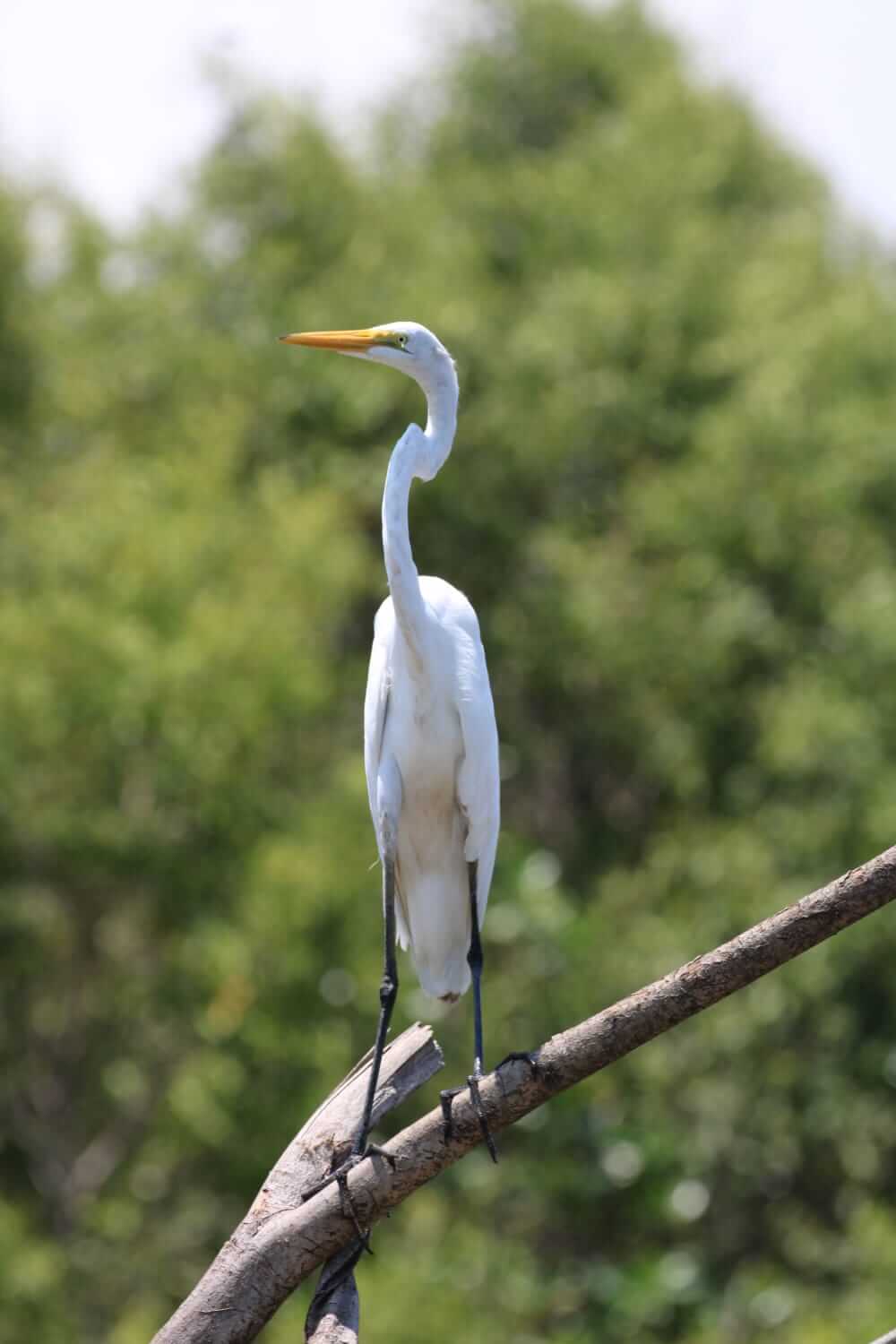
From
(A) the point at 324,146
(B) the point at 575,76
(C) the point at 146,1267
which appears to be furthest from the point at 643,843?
(B) the point at 575,76

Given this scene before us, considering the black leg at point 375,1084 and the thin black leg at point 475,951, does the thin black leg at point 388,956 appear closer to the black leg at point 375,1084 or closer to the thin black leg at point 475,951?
the black leg at point 375,1084

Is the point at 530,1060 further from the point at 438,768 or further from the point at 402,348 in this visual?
the point at 402,348

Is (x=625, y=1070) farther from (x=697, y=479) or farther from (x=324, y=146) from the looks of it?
(x=324, y=146)

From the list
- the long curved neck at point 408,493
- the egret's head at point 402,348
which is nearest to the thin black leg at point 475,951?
the long curved neck at point 408,493

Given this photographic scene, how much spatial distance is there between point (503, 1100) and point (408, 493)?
0.97 meters

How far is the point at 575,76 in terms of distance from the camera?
1351cm

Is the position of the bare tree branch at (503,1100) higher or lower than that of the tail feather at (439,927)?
higher

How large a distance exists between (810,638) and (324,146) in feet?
13.7

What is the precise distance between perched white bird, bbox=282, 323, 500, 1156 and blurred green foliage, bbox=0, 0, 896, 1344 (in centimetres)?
395

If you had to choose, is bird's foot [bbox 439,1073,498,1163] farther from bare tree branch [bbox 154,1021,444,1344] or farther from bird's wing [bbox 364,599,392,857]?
bird's wing [bbox 364,599,392,857]

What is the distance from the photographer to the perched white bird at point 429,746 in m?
2.94

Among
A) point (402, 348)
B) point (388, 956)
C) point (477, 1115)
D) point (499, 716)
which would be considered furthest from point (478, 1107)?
point (499, 716)

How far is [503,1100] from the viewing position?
7.56 ft

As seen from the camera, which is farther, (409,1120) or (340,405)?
(340,405)
